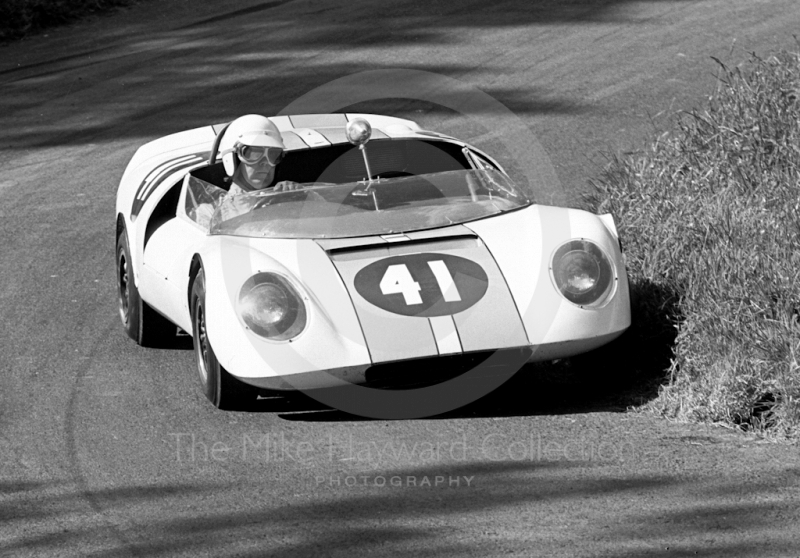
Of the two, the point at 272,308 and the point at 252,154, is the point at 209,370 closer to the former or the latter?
the point at 272,308

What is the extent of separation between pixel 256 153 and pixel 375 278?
1.37 meters

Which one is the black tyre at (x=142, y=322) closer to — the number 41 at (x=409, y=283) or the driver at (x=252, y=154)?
the driver at (x=252, y=154)

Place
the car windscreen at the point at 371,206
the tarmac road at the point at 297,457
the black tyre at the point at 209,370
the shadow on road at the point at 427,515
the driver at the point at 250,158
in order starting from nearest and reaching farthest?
the shadow on road at the point at 427,515 < the tarmac road at the point at 297,457 < the black tyre at the point at 209,370 < the car windscreen at the point at 371,206 < the driver at the point at 250,158

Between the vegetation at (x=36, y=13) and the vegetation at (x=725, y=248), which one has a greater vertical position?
the vegetation at (x=36, y=13)

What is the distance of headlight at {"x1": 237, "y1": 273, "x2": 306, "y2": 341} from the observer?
4.84m

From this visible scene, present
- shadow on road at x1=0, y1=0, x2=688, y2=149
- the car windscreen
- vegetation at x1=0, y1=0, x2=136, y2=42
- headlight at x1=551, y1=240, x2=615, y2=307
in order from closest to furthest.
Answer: headlight at x1=551, y1=240, x2=615, y2=307, the car windscreen, shadow on road at x1=0, y1=0, x2=688, y2=149, vegetation at x1=0, y1=0, x2=136, y2=42

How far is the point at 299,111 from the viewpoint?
11.3 metres

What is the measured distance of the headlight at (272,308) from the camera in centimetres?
484

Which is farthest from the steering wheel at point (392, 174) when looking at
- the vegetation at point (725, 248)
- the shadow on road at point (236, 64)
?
the shadow on road at point (236, 64)

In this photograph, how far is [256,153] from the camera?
5.98 m

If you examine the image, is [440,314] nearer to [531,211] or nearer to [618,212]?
[531,211]

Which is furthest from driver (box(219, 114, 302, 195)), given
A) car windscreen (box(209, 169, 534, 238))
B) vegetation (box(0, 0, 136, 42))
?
vegetation (box(0, 0, 136, 42))

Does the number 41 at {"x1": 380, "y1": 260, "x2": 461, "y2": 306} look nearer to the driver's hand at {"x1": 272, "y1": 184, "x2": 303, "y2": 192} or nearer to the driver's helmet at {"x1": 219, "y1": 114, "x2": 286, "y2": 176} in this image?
the driver's hand at {"x1": 272, "y1": 184, "x2": 303, "y2": 192}

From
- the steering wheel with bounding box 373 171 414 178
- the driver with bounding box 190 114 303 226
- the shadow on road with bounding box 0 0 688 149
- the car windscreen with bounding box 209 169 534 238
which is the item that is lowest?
the shadow on road with bounding box 0 0 688 149
